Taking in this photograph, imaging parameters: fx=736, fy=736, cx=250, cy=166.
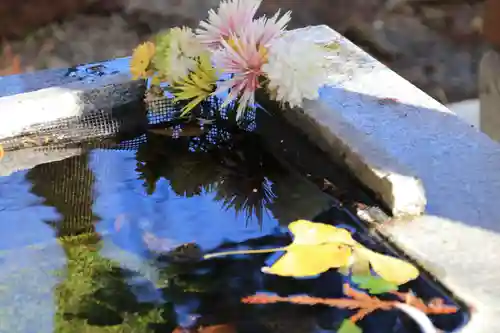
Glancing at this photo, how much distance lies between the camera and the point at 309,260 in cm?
70

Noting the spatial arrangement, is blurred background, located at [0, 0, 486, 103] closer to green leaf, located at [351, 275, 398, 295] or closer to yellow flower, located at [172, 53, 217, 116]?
yellow flower, located at [172, 53, 217, 116]

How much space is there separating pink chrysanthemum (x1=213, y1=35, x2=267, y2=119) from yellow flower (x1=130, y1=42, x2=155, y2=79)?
116mm

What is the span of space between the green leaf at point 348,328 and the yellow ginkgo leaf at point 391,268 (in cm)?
7

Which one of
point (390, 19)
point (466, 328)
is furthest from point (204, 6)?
point (466, 328)

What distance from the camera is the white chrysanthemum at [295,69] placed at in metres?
0.87

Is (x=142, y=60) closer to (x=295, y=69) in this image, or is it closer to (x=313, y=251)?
(x=295, y=69)

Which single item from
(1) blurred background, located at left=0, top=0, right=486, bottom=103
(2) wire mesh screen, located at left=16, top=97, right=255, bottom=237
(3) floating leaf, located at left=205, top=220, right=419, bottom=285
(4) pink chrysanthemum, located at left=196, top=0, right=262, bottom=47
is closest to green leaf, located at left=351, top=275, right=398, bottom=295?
(3) floating leaf, located at left=205, top=220, right=419, bottom=285

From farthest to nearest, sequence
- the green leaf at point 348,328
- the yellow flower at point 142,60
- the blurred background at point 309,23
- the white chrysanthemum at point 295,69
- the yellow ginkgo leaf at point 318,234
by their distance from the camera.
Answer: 1. the blurred background at point 309,23
2. the yellow flower at point 142,60
3. the white chrysanthemum at point 295,69
4. the yellow ginkgo leaf at point 318,234
5. the green leaf at point 348,328

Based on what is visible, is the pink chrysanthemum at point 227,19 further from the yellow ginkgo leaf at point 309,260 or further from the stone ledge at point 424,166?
the yellow ginkgo leaf at point 309,260

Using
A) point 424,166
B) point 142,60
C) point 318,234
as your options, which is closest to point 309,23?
point 142,60

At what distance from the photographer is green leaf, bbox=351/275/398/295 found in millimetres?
653

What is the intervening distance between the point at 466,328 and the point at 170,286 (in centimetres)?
26

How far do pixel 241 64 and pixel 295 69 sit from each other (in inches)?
2.9

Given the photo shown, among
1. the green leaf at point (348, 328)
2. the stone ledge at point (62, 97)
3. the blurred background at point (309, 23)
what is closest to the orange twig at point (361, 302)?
the green leaf at point (348, 328)
